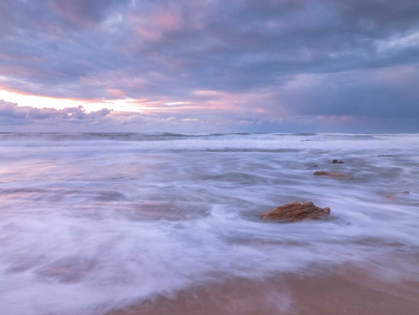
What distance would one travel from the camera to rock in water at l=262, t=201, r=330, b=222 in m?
4.38

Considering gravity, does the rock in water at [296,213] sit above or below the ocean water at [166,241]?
above

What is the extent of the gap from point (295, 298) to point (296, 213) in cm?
225

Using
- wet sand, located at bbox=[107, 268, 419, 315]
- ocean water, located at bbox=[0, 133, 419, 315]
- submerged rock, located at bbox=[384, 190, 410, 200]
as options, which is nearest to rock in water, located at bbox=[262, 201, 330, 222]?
ocean water, located at bbox=[0, 133, 419, 315]

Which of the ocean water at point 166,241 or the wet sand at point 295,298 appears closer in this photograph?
the wet sand at point 295,298

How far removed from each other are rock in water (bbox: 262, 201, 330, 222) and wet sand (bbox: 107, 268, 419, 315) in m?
1.76

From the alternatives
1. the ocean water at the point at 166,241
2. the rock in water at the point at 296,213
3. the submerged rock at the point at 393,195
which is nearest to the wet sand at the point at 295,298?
the ocean water at the point at 166,241

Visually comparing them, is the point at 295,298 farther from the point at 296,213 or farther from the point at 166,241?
the point at 296,213

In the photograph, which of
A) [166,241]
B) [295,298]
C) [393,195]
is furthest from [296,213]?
[393,195]

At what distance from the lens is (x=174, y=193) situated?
6.52 meters

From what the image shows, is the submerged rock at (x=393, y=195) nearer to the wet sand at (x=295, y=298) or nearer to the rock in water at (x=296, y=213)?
the rock in water at (x=296, y=213)

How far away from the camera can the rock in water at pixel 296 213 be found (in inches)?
173

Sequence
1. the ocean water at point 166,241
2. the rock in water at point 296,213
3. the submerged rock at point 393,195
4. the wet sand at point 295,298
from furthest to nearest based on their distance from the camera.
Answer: the submerged rock at point 393,195 < the rock in water at point 296,213 < the ocean water at point 166,241 < the wet sand at point 295,298

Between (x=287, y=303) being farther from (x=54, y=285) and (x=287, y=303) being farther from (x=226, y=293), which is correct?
(x=54, y=285)

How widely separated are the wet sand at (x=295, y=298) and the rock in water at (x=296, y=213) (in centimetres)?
176
